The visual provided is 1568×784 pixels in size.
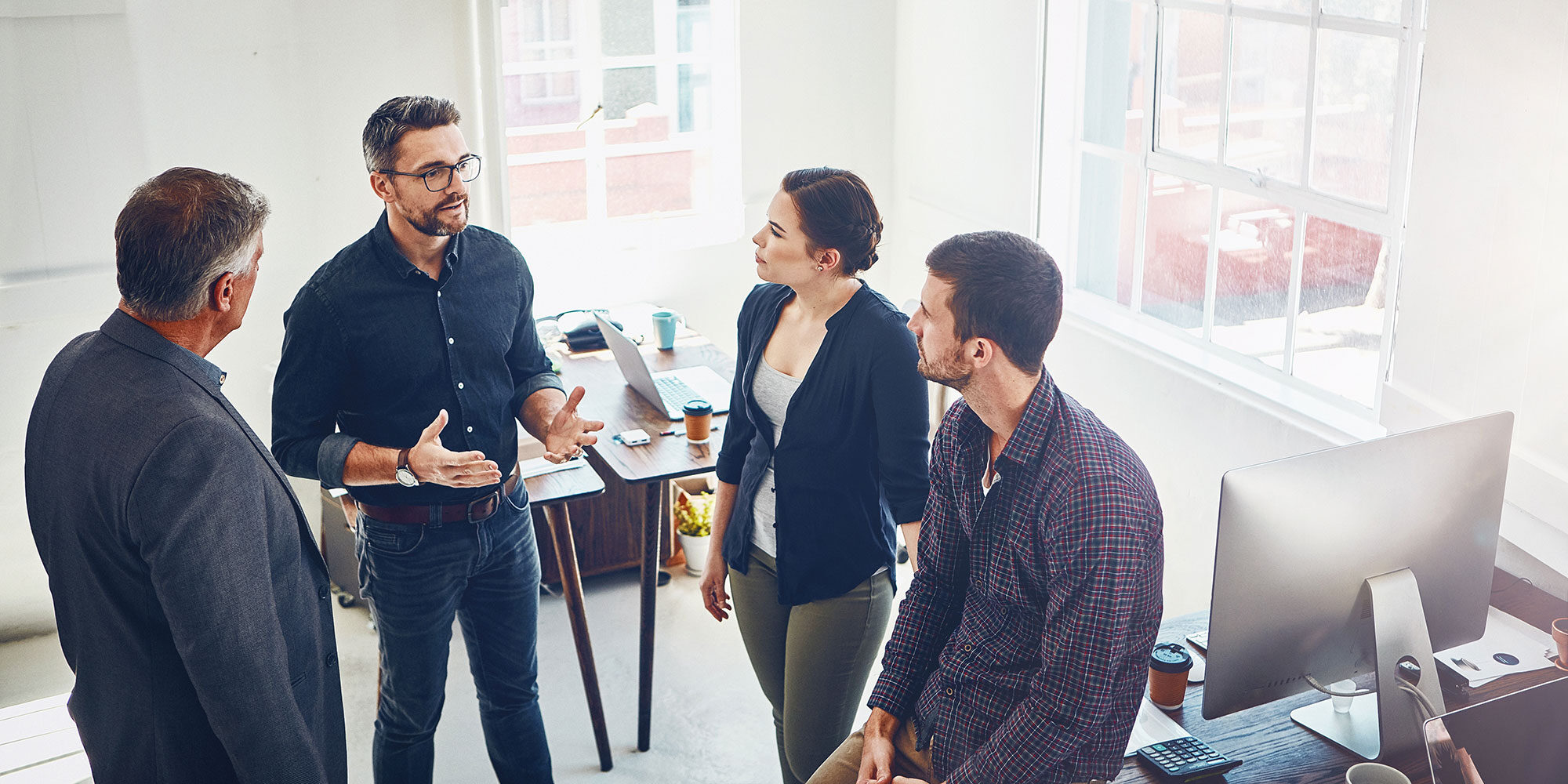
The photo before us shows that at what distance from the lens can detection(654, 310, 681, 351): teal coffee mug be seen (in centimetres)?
432

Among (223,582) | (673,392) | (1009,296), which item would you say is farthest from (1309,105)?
(223,582)

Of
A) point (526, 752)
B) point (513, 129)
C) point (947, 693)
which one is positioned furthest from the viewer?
point (513, 129)

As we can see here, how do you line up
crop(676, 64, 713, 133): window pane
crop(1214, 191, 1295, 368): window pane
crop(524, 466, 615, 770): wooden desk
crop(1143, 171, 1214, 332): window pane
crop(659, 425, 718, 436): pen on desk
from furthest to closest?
crop(676, 64, 713, 133): window pane → crop(1143, 171, 1214, 332): window pane → crop(659, 425, 718, 436): pen on desk → crop(1214, 191, 1295, 368): window pane → crop(524, 466, 615, 770): wooden desk

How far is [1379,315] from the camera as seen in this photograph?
10.3 feet

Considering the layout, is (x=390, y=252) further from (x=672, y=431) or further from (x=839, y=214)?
(x=672, y=431)

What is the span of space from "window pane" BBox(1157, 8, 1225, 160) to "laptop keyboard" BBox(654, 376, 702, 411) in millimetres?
1669

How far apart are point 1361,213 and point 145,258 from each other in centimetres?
277

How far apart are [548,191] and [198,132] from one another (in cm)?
127

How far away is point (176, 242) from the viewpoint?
1685mm

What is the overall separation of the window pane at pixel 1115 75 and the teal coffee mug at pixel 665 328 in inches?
62.1

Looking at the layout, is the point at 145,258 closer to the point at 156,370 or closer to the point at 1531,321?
the point at 156,370

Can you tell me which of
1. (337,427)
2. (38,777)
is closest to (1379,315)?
(337,427)

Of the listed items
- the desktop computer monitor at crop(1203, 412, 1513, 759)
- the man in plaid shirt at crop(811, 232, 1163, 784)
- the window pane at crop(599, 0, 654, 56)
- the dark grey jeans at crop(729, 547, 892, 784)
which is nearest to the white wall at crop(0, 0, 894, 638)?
the window pane at crop(599, 0, 654, 56)

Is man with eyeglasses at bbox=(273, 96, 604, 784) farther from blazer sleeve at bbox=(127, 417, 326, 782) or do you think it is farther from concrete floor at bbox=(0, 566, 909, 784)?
concrete floor at bbox=(0, 566, 909, 784)
